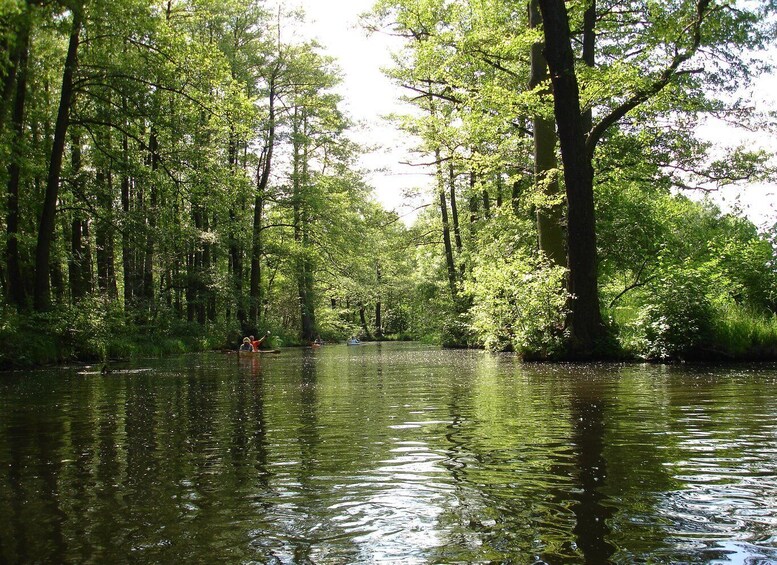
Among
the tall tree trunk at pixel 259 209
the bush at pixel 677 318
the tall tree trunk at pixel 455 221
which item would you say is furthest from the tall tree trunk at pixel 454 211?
the bush at pixel 677 318

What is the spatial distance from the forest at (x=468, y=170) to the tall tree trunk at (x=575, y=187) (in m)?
0.05

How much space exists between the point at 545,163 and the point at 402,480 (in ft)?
48.6

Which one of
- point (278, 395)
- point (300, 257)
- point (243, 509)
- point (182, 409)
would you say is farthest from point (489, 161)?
point (300, 257)

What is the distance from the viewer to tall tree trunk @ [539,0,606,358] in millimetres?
12977

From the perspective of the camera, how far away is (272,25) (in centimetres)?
3412

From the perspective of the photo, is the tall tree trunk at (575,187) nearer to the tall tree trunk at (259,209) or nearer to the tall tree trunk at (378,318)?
the tall tree trunk at (259,209)

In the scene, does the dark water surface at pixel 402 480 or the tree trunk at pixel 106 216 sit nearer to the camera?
the dark water surface at pixel 402 480

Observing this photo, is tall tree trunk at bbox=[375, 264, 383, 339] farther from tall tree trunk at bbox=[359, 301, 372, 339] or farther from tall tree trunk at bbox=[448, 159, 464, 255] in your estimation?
tall tree trunk at bbox=[448, 159, 464, 255]

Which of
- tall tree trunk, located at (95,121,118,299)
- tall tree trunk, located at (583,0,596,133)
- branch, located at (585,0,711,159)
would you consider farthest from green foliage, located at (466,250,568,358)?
tall tree trunk, located at (95,121,118,299)

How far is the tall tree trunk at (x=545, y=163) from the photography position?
16.6 m

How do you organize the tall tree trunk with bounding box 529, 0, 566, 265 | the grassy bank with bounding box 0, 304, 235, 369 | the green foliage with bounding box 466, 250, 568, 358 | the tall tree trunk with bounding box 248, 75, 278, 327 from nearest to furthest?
A: the green foliage with bounding box 466, 250, 568, 358 < the grassy bank with bounding box 0, 304, 235, 369 < the tall tree trunk with bounding box 529, 0, 566, 265 < the tall tree trunk with bounding box 248, 75, 278, 327

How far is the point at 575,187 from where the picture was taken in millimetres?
13703

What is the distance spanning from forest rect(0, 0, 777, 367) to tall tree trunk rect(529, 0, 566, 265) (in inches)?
2.3

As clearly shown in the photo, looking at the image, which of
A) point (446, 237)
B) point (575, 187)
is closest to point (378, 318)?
point (446, 237)
